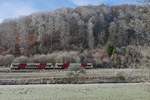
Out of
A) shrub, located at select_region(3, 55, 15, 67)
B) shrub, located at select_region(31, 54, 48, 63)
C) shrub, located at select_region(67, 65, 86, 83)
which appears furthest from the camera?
shrub, located at select_region(31, 54, 48, 63)

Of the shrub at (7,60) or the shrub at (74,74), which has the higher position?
Result: the shrub at (74,74)

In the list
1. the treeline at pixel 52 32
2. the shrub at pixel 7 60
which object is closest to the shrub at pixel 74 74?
the shrub at pixel 7 60

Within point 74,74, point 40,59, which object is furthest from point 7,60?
point 74,74

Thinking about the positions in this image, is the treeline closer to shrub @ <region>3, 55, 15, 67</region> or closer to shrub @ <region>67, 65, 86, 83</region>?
shrub @ <region>3, 55, 15, 67</region>

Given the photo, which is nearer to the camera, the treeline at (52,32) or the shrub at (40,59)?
the shrub at (40,59)

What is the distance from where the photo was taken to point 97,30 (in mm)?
94062

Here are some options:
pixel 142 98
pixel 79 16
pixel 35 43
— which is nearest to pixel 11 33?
pixel 35 43

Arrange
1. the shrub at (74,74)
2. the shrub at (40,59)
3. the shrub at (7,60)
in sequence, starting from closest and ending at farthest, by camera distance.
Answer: the shrub at (74,74), the shrub at (7,60), the shrub at (40,59)

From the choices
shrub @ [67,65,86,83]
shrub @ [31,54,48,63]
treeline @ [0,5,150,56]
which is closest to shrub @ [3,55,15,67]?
shrub @ [31,54,48,63]

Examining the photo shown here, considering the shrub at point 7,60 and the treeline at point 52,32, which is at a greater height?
the treeline at point 52,32

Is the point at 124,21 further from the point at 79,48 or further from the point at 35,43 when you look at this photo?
the point at 35,43

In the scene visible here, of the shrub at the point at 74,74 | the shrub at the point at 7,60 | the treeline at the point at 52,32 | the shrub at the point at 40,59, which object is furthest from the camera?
the treeline at the point at 52,32

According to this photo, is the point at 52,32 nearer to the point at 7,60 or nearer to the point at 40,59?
the point at 40,59

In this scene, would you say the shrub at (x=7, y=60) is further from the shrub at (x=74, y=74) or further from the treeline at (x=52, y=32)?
the shrub at (x=74, y=74)
